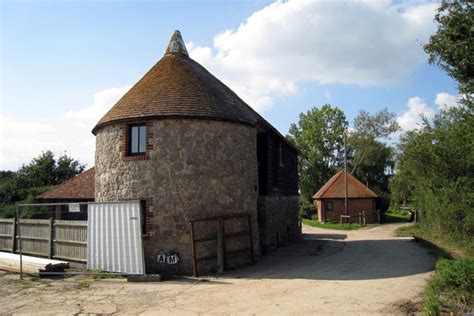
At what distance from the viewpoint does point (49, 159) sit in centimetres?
4191

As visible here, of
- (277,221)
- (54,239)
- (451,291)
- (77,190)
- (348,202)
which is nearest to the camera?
(451,291)

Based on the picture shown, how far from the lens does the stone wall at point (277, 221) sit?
1695 centimetres

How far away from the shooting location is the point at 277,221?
19.7m

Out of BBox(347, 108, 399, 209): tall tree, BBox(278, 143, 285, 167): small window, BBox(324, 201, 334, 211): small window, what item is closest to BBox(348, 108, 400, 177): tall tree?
BBox(347, 108, 399, 209): tall tree

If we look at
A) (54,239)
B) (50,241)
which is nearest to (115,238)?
(54,239)

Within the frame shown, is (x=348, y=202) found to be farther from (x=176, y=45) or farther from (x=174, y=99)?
(x=174, y=99)

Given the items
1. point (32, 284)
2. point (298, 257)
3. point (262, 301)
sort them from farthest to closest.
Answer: point (298, 257), point (32, 284), point (262, 301)

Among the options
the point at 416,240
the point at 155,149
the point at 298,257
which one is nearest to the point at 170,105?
the point at 155,149

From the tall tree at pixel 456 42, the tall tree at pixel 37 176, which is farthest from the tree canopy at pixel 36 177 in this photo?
the tall tree at pixel 456 42

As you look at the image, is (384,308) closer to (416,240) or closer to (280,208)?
(280,208)

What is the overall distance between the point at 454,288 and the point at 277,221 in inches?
448

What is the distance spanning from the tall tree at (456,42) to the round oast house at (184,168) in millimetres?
7285

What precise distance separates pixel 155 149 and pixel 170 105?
1605 mm

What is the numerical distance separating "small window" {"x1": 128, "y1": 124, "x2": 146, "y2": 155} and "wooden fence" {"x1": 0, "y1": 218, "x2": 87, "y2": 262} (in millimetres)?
2899
